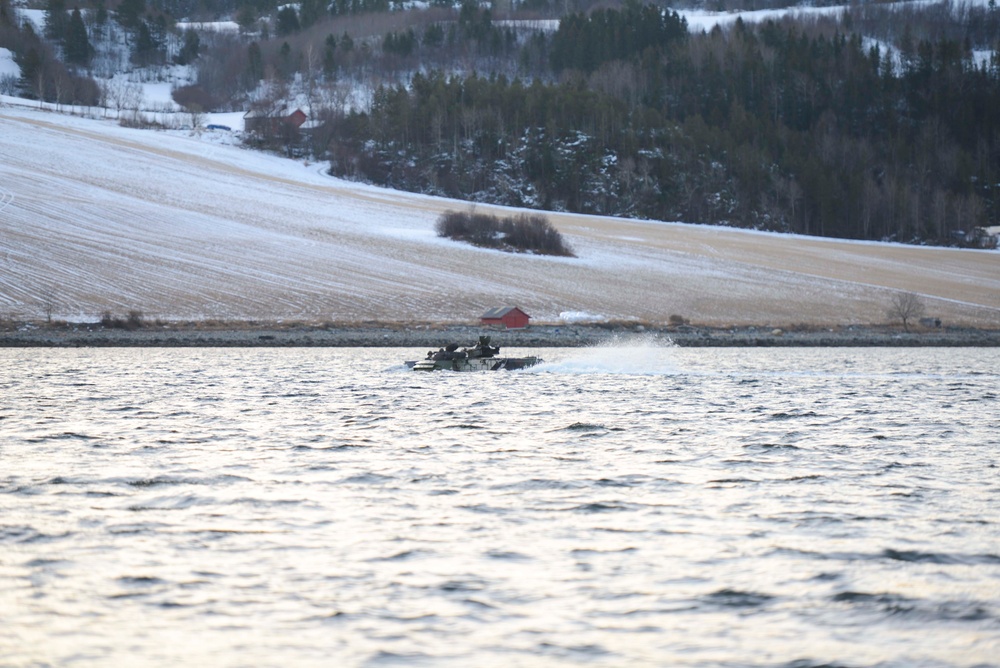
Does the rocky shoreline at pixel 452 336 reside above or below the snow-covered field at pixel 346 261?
below

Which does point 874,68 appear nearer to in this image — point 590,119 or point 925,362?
point 590,119

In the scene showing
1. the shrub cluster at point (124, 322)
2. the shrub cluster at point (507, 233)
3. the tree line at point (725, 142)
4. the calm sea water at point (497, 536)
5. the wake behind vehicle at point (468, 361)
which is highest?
the tree line at point (725, 142)

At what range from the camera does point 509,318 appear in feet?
215

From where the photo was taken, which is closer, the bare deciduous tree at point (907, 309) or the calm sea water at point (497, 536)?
the calm sea water at point (497, 536)

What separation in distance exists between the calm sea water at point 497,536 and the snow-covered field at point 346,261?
44.1 meters

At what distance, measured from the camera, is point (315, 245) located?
90.5 meters

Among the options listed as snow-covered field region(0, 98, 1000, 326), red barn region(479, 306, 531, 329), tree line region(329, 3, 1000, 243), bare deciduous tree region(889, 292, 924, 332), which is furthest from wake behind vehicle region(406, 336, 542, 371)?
tree line region(329, 3, 1000, 243)

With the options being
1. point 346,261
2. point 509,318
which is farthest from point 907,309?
point 346,261

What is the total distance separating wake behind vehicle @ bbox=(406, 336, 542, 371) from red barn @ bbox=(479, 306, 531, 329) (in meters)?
24.7

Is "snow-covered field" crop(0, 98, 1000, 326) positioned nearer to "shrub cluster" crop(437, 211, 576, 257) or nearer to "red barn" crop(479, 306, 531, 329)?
"shrub cluster" crop(437, 211, 576, 257)

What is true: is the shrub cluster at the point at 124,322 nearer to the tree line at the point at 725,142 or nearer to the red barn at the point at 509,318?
the red barn at the point at 509,318

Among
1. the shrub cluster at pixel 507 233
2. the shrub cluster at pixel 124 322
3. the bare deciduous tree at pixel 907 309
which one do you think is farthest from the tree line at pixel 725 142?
the shrub cluster at pixel 124 322

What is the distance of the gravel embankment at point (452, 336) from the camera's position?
190 feet

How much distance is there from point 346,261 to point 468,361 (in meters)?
46.4
